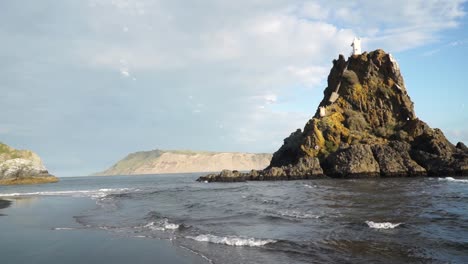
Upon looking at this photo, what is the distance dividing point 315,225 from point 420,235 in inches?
186

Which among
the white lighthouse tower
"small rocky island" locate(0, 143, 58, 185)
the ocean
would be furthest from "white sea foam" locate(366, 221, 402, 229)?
"small rocky island" locate(0, 143, 58, 185)

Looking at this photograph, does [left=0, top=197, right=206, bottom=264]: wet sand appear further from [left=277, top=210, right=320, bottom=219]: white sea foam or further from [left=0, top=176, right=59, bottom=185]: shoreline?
[left=0, top=176, right=59, bottom=185]: shoreline

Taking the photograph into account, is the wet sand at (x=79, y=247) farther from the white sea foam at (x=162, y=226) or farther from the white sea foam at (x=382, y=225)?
the white sea foam at (x=382, y=225)

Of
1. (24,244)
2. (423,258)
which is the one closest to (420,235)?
(423,258)

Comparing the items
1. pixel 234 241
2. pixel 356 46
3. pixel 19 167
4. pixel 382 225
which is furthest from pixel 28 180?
pixel 382 225

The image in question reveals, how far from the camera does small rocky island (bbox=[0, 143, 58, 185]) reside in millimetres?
98500

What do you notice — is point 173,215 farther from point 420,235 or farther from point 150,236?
point 420,235

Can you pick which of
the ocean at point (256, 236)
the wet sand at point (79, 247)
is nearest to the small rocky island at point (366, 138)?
the ocean at point (256, 236)

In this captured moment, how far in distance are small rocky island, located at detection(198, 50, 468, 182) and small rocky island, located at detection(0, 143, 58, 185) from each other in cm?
5841

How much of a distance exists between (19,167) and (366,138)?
94.5m

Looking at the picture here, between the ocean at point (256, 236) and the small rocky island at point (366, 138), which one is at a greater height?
the small rocky island at point (366, 138)

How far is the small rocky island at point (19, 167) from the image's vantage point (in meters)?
98.5

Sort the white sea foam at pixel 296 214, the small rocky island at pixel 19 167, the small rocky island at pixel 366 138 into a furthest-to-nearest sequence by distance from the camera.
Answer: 1. the small rocky island at pixel 19 167
2. the small rocky island at pixel 366 138
3. the white sea foam at pixel 296 214

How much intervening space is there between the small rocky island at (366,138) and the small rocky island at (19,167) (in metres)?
58.4
